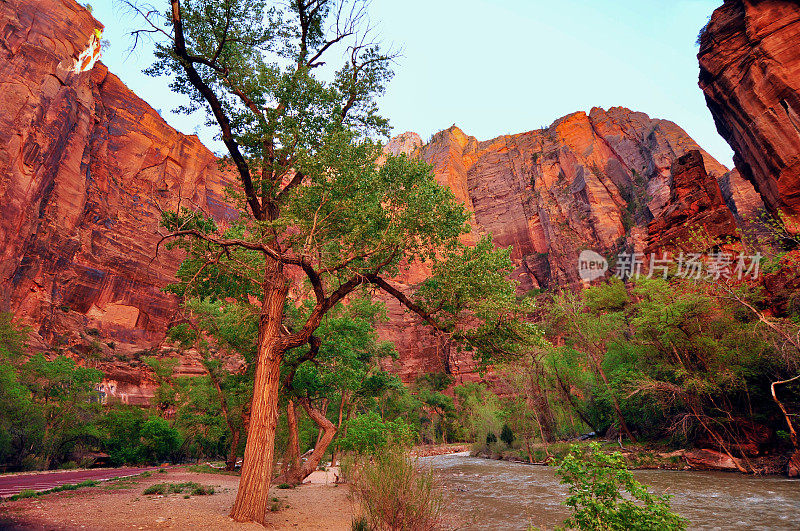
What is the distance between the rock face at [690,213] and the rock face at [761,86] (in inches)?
102

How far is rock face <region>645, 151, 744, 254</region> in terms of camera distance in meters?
24.9

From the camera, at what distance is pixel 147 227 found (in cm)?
5444

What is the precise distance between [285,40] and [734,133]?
109ft

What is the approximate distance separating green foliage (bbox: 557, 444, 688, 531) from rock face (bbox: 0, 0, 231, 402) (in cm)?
3771

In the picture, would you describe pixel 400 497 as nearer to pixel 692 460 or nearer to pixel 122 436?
pixel 692 460

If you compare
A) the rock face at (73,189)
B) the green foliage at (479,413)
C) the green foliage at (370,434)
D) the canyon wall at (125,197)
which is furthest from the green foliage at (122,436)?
the green foliage at (479,413)

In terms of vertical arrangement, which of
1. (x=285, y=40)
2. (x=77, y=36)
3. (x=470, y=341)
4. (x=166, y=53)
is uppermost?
(x=77, y=36)

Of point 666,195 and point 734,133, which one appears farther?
point 666,195

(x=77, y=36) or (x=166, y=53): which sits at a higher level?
(x=77, y=36)

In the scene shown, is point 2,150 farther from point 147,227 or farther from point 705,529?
point 705,529

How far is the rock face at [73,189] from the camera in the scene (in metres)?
37.9

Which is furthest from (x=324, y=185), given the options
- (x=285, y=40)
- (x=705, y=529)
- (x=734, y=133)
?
(x=734, y=133)

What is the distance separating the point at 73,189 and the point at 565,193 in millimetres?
82647

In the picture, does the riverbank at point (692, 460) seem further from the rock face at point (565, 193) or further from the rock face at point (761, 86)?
the rock face at point (565, 193)
